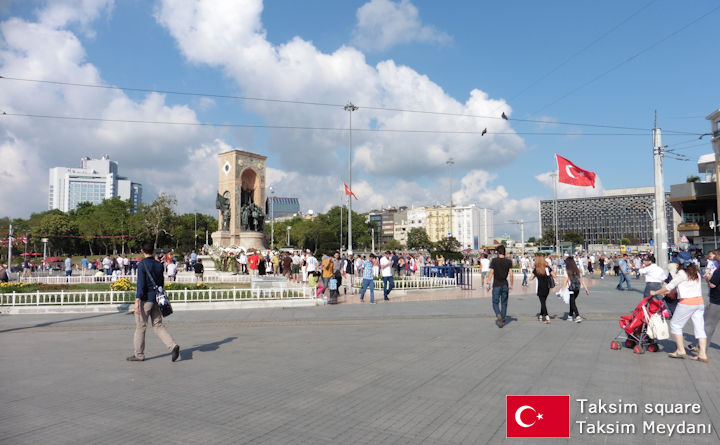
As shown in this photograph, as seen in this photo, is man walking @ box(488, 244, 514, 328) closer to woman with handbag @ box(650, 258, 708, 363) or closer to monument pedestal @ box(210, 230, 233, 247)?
woman with handbag @ box(650, 258, 708, 363)

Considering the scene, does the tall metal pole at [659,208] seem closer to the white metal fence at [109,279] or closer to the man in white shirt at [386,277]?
the man in white shirt at [386,277]

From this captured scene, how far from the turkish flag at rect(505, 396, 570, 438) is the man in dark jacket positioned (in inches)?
199

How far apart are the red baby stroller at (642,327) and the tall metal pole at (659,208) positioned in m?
8.99

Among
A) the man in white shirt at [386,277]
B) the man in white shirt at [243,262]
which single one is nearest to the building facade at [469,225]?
the man in white shirt at [243,262]

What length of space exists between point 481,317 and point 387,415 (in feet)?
26.4

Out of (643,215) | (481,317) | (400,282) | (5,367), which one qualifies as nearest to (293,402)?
(5,367)

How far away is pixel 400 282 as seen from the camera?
1991cm

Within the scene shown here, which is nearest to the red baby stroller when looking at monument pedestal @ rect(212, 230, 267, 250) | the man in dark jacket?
the man in dark jacket

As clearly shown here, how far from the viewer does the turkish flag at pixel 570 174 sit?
2017 centimetres

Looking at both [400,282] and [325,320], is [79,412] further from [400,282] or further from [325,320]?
[400,282]

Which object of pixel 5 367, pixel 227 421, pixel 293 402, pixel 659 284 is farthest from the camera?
pixel 659 284

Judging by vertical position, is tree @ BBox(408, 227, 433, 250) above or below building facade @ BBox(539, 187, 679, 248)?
below

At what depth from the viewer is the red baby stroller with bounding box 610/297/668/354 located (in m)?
7.59

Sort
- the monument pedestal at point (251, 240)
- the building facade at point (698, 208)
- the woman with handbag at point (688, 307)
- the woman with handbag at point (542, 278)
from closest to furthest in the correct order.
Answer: the woman with handbag at point (688, 307) < the woman with handbag at point (542, 278) < the monument pedestal at point (251, 240) < the building facade at point (698, 208)
